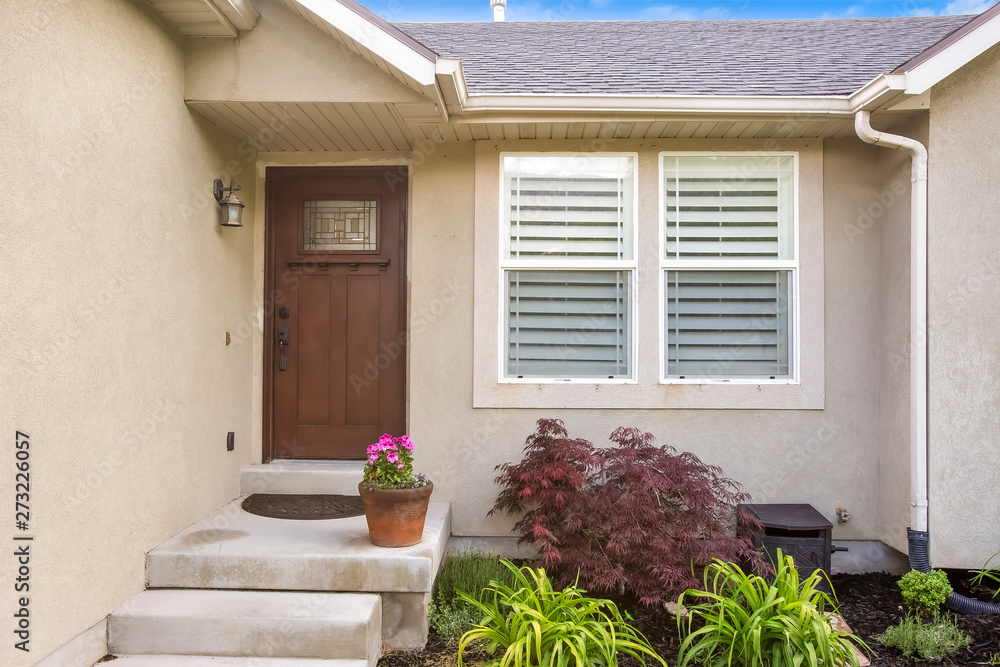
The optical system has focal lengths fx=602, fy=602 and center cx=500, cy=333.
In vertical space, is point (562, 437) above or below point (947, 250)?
below

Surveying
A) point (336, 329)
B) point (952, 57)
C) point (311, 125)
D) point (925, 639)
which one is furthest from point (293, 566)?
point (952, 57)

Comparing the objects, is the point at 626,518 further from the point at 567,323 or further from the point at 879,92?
the point at 879,92

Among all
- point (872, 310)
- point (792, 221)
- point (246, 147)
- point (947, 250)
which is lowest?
point (872, 310)

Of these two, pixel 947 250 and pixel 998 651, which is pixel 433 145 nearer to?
pixel 947 250

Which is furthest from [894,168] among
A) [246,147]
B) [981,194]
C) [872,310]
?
[246,147]

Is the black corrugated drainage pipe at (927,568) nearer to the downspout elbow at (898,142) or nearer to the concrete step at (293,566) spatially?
the downspout elbow at (898,142)

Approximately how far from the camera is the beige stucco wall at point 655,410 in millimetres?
4219

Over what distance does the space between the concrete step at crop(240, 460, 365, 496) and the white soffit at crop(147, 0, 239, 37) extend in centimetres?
293

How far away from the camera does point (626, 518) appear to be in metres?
3.49

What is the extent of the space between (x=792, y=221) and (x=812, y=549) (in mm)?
2235

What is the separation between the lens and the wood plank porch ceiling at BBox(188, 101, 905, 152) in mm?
3840

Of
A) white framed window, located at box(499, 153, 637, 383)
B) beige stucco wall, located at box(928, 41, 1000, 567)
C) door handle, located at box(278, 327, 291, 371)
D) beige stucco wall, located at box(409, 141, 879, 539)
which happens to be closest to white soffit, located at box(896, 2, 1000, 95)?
beige stucco wall, located at box(928, 41, 1000, 567)

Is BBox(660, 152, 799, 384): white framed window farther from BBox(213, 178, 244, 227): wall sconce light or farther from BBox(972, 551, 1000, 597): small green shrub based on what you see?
BBox(213, 178, 244, 227): wall sconce light

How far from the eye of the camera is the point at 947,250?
374cm
